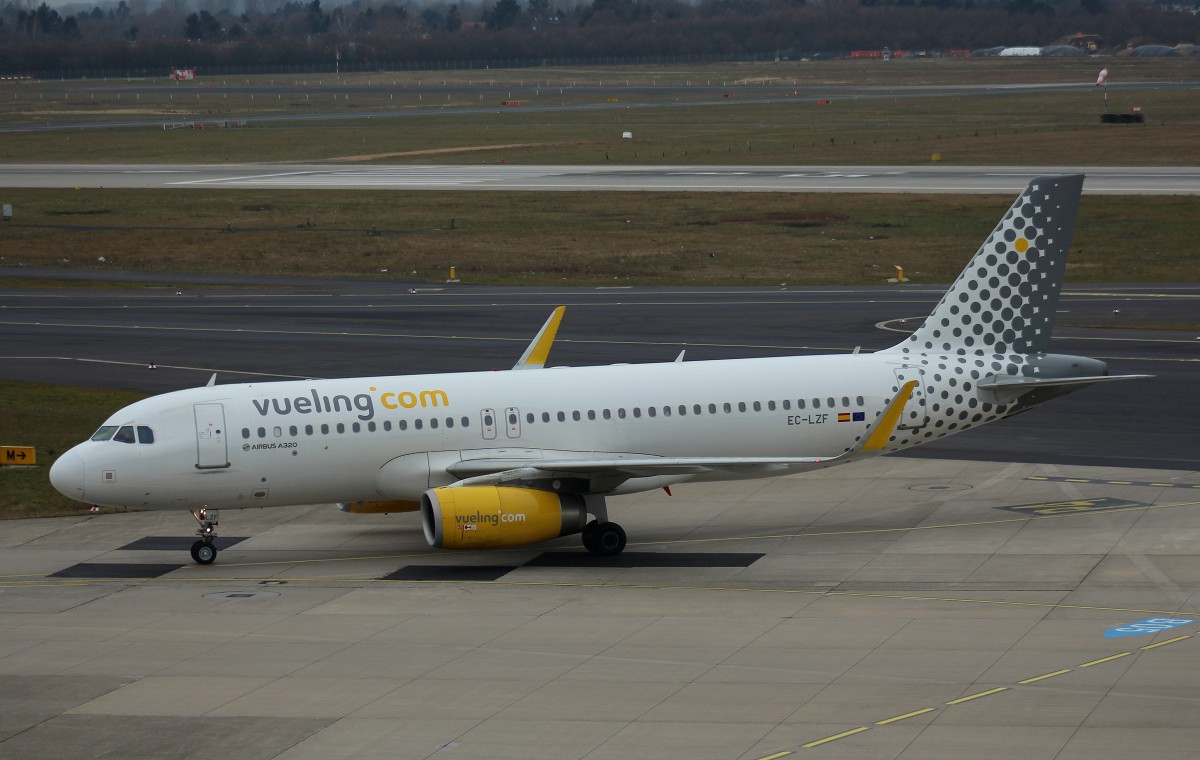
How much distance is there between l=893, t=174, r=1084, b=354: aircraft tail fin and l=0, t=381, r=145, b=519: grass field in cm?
2272

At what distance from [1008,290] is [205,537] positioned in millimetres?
19822

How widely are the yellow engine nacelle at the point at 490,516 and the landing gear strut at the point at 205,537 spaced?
551 centimetres

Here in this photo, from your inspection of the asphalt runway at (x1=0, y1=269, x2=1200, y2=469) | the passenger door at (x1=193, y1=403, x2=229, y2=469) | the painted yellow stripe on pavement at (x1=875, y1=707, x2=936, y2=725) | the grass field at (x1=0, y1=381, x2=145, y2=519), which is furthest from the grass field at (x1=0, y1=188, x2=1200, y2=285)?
the painted yellow stripe on pavement at (x1=875, y1=707, x2=936, y2=725)

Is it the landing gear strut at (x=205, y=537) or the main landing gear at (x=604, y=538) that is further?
the landing gear strut at (x=205, y=537)

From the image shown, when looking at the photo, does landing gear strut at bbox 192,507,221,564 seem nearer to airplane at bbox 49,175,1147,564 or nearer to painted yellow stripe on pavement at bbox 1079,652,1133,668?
airplane at bbox 49,175,1147,564

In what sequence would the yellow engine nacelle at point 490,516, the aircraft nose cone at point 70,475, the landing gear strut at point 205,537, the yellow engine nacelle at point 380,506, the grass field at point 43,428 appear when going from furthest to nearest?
the grass field at point 43,428 < the yellow engine nacelle at point 380,506 < the landing gear strut at point 205,537 < the aircraft nose cone at point 70,475 < the yellow engine nacelle at point 490,516

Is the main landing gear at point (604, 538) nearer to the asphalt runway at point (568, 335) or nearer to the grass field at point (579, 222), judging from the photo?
the asphalt runway at point (568, 335)

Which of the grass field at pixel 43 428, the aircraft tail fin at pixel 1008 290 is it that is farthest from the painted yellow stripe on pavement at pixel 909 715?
the grass field at pixel 43 428

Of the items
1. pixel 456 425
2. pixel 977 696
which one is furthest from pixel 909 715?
pixel 456 425

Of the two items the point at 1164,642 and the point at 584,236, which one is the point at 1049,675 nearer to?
the point at 1164,642

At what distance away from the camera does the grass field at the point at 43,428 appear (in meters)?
41.2

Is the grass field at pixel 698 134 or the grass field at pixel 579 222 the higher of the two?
the grass field at pixel 698 134

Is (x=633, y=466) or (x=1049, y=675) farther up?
(x=633, y=466)

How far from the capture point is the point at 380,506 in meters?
36.8
